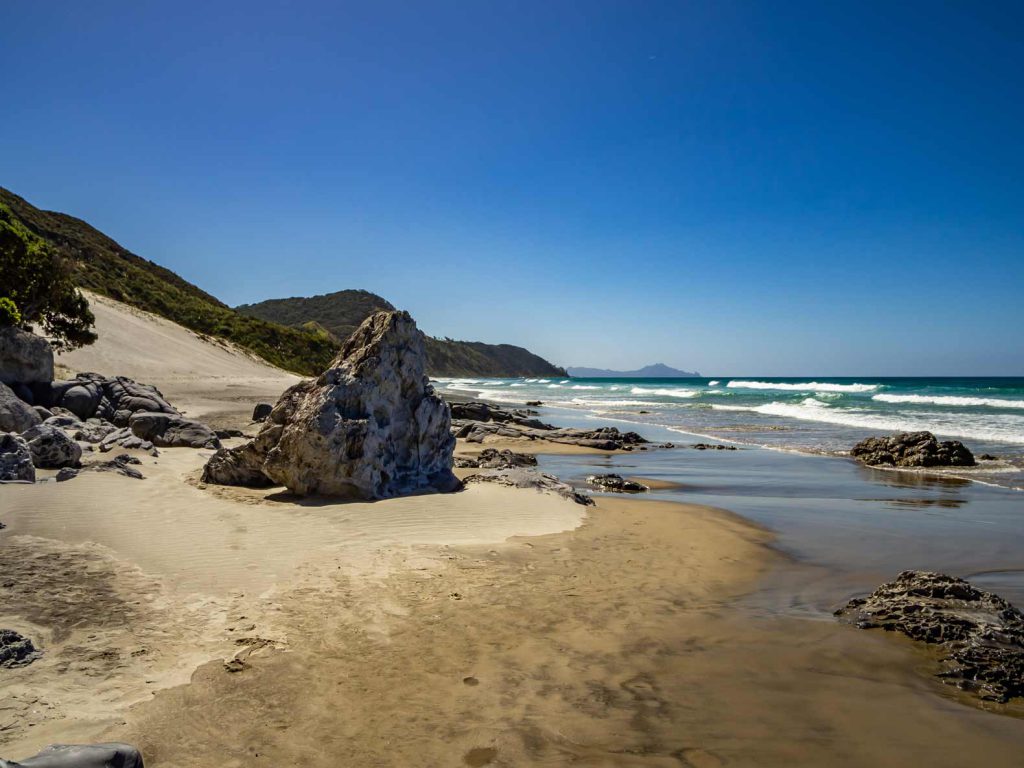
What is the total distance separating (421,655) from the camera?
4.59 m

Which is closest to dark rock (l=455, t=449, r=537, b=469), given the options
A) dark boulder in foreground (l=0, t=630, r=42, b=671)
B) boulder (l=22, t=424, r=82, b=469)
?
boulder (l=22, t=424, r=82, b=469)

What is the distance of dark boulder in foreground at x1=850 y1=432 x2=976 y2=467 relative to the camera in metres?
16.4

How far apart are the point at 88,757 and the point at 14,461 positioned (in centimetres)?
698

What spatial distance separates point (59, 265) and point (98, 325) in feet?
61.0

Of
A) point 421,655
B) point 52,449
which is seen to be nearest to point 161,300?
point 52,449

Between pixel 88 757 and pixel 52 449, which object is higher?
pixel 52 449

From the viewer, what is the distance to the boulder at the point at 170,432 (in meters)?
14.1

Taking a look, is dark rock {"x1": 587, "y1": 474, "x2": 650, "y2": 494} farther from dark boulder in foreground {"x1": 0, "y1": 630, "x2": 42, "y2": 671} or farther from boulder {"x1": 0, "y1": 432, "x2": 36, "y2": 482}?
dark boulder in foreground {"x1": 0, "y1": 630, "x2": 42, "y2": 671}

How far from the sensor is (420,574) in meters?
6.28

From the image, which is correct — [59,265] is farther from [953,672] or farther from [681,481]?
[953,672]

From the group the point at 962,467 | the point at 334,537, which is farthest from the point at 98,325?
the point at 962,467

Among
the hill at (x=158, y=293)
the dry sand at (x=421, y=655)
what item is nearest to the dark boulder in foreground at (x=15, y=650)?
the dry sand at (x=421, y=655)

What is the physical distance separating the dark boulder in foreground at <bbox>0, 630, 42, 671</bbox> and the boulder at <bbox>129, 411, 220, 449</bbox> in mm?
10740

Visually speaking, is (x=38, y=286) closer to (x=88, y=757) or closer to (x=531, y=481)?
(x=531, y=481)
